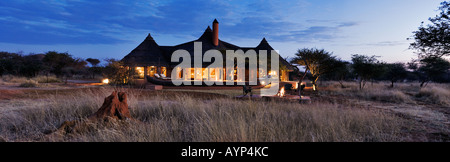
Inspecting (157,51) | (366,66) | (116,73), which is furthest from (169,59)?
(366,66)

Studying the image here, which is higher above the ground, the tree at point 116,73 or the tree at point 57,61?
the tree at point 57,61

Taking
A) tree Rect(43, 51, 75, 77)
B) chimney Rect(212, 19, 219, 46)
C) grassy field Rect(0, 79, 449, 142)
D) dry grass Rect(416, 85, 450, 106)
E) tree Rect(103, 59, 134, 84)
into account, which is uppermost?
chimney Rect(212, 19, 219, 46)

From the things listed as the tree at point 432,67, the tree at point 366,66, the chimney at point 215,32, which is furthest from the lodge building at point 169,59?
the tree at point 432,67

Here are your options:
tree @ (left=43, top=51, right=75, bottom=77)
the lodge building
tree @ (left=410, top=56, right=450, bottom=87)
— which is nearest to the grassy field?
tree @ (left=410, top=56, right=450, bottom=87)

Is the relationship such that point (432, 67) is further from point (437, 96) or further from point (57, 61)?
point (57, 61)

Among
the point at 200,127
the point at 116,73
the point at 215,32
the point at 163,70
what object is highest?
the point at 215,32

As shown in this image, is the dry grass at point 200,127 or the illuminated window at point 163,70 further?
the illuminated window at point 163,70

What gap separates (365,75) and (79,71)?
42.3m

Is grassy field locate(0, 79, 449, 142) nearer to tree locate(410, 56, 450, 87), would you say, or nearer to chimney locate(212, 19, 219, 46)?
tree locate(410, 56, 450, 87)

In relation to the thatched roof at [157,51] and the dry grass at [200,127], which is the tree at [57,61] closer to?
the thatched roof at [157,51]

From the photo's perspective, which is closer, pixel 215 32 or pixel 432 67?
pixel 432 67

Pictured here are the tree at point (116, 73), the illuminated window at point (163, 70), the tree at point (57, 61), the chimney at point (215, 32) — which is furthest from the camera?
the chimney at point (215, 32)

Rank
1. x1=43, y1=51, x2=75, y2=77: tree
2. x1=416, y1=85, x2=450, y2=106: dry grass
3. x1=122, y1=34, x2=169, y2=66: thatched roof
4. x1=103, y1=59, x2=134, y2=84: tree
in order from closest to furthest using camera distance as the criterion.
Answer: x1=416, y1=85, x2=450, y2=106: dry grass < x1=103, y1=59, x2=134, y2=84: tree < x1=122, y1=34, x2=169, y2=66: thatched roof < x1=43, y1=51, x2=75, y2=77: tree

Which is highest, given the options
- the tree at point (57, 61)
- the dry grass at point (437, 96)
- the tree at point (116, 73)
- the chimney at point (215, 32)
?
the chimney at point (215, 32)
